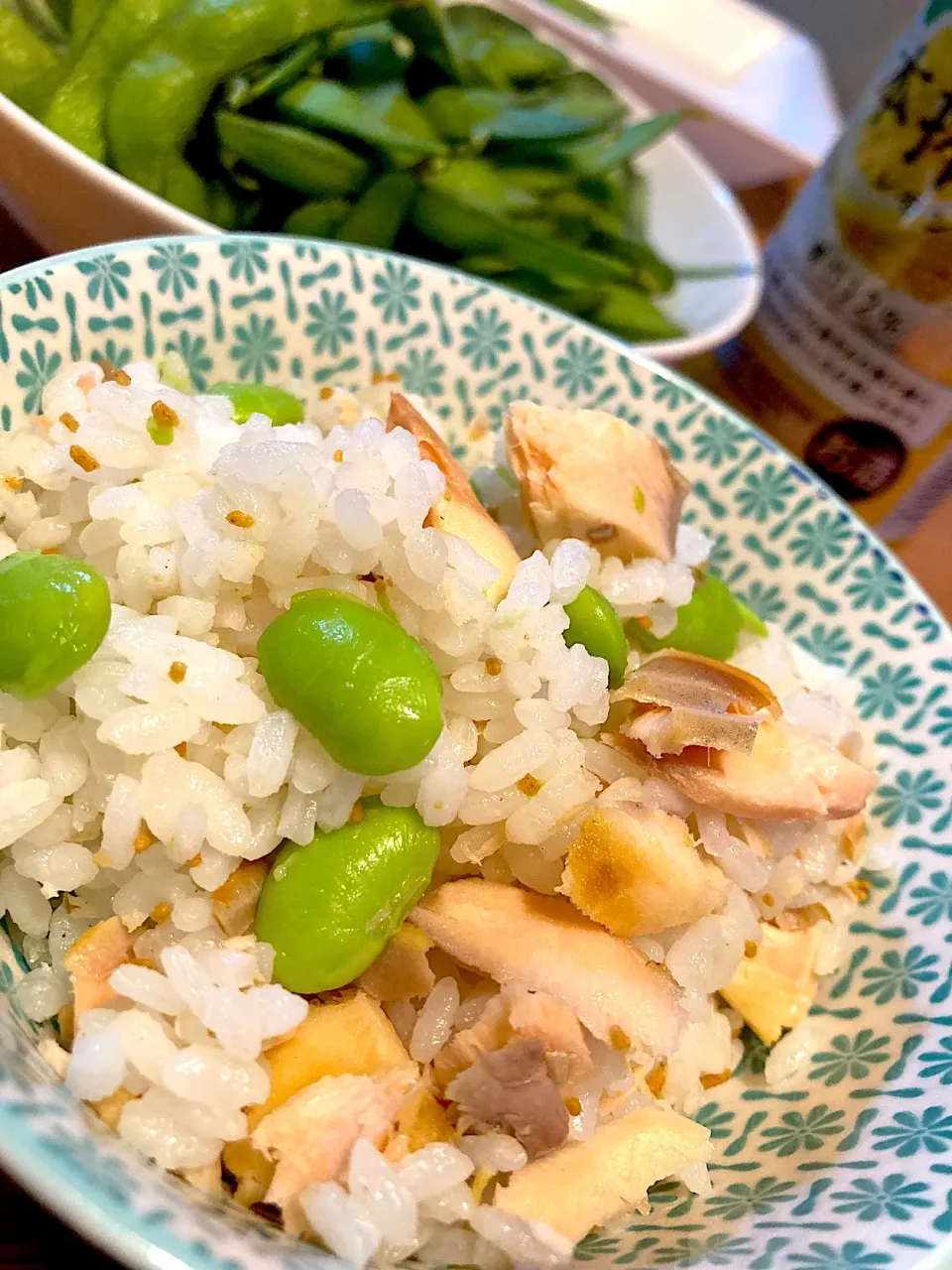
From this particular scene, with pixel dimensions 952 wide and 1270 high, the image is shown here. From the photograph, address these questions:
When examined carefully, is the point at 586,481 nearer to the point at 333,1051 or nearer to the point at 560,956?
the point at 560,956

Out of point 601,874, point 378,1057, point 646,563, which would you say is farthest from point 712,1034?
point 646,563

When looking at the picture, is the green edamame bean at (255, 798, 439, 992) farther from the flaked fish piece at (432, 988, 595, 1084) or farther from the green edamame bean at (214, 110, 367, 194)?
the green edamame bean at (214, 110, 367, 194)

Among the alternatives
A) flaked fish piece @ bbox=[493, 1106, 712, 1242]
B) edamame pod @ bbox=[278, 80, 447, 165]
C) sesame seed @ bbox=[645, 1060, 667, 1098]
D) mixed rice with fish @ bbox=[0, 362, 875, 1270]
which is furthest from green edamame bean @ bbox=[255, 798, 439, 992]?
edamame pod @ bbox=[278, 80, 447, 165]

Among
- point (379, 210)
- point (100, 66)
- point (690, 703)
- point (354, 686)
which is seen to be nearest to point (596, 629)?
point (690, 703)

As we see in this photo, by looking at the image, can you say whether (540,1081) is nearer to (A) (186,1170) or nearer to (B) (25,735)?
(A) (186,1170)

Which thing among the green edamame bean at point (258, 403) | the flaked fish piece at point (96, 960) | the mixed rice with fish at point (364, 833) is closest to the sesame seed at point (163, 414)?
the mixed rice with fish at point (364, 833)

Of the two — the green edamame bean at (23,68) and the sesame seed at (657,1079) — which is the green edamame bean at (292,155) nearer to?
the green edamame bean at (23,68)
